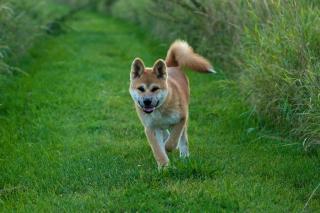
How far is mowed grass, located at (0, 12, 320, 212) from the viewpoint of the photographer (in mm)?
5543

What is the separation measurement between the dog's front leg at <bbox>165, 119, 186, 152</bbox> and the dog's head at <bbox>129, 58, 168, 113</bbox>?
324 mm

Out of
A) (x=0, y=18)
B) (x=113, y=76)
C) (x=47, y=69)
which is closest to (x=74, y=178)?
(x=0, y=18)

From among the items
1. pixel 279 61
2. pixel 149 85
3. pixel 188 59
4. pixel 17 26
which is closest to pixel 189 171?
pixel 149 85

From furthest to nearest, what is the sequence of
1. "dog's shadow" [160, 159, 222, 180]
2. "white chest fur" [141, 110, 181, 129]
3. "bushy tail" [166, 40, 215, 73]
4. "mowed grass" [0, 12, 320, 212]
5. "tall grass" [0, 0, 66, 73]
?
"tall grass" [0, 0, 66, 73]
"bushy tail" [166, 40, 215, 73]
"white chest fur" [141, 110, 181, 129]
"dog's shadow" [160, 159, 222, 180]
"mowed grass" [0, 12, 320, 212]

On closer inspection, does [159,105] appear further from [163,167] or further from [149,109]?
[163,167]

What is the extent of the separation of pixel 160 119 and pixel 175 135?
0.77 feet

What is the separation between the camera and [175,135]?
268 inches

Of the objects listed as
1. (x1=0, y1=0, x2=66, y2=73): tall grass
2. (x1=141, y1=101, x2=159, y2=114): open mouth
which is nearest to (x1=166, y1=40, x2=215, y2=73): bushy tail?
(x1=141, y1=101, x2=159, y2=114): open mouth

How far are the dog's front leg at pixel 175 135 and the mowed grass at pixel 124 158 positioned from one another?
0.27 m

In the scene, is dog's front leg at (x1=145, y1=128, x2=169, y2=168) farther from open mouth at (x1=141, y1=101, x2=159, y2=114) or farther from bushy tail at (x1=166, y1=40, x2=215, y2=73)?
bushy tail at (x1=166, y1=40, x2=215, y2=73)

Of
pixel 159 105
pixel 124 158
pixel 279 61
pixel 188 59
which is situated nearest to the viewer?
pixel 159 105

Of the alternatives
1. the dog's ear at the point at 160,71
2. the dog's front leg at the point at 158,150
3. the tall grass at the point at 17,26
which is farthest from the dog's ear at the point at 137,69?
the tall grass at the point at 17,26

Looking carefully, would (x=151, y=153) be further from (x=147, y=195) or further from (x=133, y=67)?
(x=147, y=195)

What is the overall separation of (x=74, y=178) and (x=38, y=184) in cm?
36
